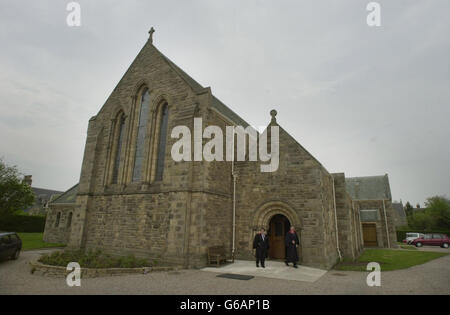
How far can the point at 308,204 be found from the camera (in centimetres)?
1270

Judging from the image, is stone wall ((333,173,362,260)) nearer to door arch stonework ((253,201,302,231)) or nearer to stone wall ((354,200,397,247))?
door arch stonework ((253,201,302,231))

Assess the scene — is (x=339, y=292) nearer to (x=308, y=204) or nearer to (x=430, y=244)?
(x=308, y=204)

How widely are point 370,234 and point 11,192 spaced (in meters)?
41.2

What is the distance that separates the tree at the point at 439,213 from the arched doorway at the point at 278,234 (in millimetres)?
41967

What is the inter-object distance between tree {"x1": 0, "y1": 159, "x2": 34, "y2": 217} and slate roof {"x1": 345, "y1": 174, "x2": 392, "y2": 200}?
3940 cm

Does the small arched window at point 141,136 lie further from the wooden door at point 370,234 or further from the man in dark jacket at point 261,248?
the wooden door at point 370,234

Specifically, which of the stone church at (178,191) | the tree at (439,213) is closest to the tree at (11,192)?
the stone church at (178,191)

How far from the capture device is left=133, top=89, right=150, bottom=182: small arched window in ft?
49.9

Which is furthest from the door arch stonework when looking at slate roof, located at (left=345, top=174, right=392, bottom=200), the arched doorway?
slate roof, located at (left=345, top=174, right=392, bottom=200)

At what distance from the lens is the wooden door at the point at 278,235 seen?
14.0 meters

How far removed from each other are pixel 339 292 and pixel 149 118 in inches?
499

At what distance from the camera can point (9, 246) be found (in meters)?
12.6
